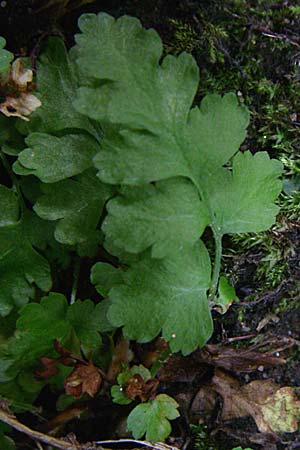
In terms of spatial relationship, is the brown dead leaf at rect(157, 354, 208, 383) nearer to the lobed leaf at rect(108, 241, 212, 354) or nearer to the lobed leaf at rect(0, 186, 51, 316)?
the lobed leaf at rect(108, 241, 212, 354)

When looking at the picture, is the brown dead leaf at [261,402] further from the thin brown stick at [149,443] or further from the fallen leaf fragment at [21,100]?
the fallen leaf fragment at [21,100]

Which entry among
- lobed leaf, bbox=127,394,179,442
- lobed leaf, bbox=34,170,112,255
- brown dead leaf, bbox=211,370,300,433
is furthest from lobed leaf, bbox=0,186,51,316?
brown dead leaf, bbox=211,370,300,433

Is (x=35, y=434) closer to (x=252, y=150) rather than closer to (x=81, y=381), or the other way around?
(x=81, y=381)


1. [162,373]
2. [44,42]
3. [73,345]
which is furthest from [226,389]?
[44,42]

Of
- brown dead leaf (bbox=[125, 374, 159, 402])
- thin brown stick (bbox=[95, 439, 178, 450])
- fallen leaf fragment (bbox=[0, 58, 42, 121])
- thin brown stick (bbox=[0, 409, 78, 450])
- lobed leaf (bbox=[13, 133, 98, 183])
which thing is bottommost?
thin brown stick (bbox=[95, 439, 178, 450])

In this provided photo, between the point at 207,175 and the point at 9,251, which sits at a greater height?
the point at 207,175

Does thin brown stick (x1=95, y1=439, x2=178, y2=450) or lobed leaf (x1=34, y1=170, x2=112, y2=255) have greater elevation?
lobed leaf (x1=34, y1=170, x2=112, y2=255)

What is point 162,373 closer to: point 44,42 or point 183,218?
point 183,218
